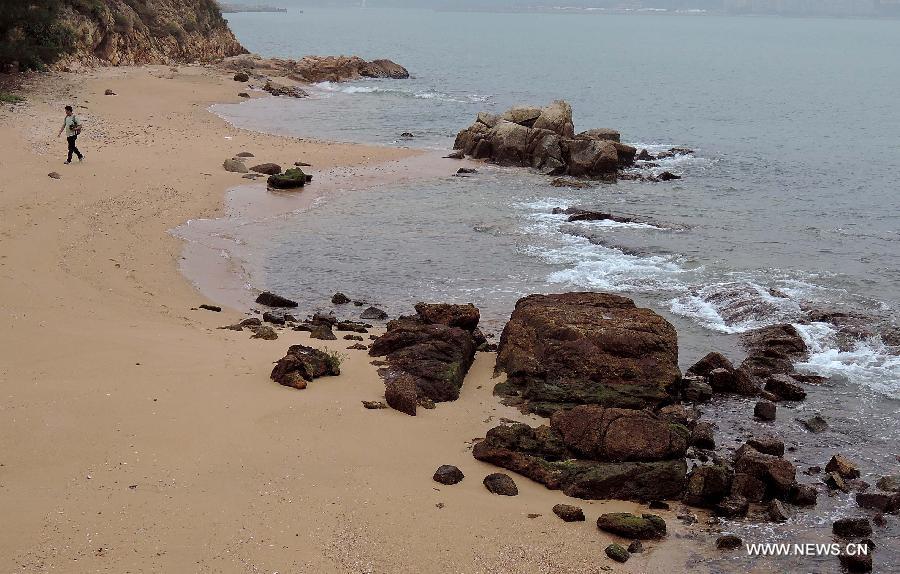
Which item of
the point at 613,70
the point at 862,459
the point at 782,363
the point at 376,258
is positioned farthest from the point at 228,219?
the point at 613,70

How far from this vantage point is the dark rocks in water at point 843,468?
1264 cm

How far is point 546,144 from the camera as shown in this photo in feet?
123

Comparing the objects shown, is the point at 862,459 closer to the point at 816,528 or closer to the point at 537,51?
the point at 816,528

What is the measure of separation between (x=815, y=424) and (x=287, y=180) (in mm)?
20409

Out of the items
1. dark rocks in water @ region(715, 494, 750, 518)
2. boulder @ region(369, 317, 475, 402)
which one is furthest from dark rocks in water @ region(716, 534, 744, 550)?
boulder @ region(369, 317, 475, 402)

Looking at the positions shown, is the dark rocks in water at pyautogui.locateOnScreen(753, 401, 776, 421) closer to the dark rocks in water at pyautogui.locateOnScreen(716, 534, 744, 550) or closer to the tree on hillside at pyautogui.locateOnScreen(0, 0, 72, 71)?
the dark rocks in water at pyautogui.locateOnScreen(716, 534, 744, 550)

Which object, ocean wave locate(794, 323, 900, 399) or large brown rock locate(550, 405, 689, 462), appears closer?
large brown rock locate(550, 405, 689, 462)

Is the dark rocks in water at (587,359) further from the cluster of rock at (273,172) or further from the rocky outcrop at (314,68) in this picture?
the rocky outcrop at (314,68)

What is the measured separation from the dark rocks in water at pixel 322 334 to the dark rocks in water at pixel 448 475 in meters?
5.50

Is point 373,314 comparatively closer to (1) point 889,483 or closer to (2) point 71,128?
(1) point 889,483

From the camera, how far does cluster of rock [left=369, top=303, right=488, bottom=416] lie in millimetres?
13570

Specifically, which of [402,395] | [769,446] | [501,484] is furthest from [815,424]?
[402,395]

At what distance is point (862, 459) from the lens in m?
13.4

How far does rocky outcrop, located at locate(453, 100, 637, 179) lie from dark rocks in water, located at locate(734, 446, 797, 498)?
24851 millimetres
